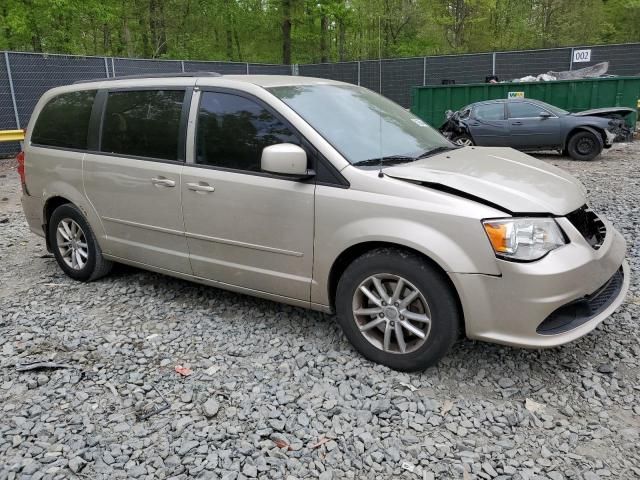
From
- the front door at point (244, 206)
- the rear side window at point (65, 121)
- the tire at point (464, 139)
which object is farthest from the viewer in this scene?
the tire at point (464, 139)

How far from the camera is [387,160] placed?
11.3 feet

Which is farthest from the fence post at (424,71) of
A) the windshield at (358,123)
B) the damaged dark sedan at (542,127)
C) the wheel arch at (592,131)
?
the windshield at (358,123)

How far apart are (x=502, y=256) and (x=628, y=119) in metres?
12.2

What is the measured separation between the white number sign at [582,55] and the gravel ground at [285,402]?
1651cm

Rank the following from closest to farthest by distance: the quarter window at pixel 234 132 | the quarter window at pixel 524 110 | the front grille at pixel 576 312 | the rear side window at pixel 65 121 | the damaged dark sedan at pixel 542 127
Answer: the front grille at pixel 576 312 → the quarter window at pixel 234 132 → the rear side window at pixel 65 121 → the damaged dark sedan at pixel 542 127 → the quarter window at pixel 524 110

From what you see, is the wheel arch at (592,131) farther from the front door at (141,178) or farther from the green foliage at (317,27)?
the green foliage at (317,27)

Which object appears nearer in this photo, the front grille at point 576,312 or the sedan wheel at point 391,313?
the front grille at point 576,312

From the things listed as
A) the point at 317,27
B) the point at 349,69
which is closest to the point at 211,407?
the point at 349,69

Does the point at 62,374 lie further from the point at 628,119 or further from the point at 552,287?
the point at 628,119

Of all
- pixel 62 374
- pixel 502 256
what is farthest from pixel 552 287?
pixel 62 374

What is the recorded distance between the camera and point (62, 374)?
3369mm

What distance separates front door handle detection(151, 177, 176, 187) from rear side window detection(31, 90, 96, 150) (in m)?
1.01

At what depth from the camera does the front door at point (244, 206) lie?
3441 millimetres

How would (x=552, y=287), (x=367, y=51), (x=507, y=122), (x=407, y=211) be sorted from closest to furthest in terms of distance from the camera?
(x=552, y=287) < (x=407, y=211) < (x=507, y=122) < (x=367, y=51)
